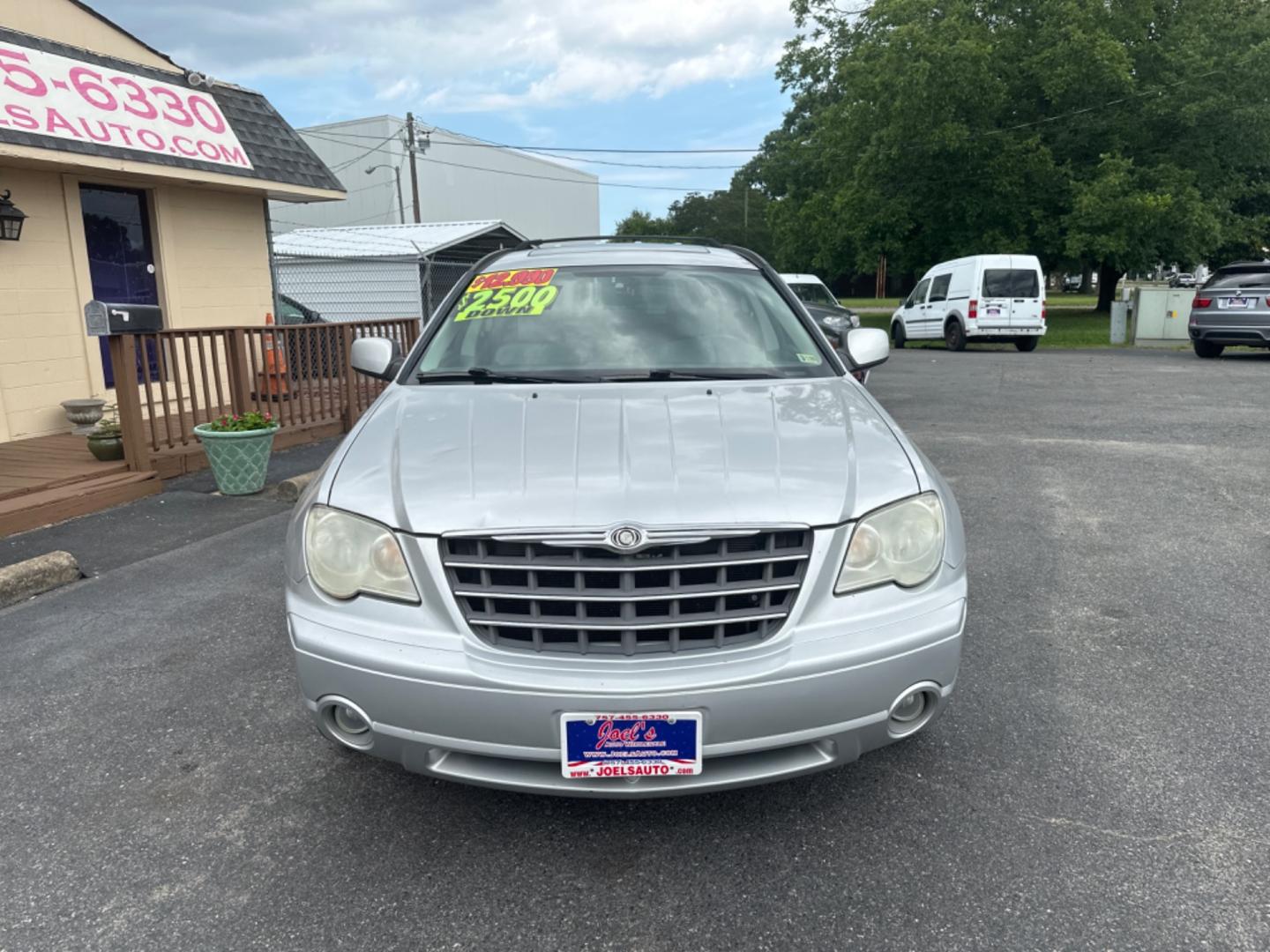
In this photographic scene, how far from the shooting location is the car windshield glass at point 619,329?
3.31 metres

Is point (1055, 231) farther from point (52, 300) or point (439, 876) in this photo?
point (439, 876)

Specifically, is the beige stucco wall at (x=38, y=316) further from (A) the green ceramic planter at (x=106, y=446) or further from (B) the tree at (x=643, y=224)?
(B) the tree at (x=643, y=224)

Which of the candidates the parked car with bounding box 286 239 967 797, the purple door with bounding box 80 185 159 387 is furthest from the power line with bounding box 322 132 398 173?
the parked car with bounding box 286 239 967 797

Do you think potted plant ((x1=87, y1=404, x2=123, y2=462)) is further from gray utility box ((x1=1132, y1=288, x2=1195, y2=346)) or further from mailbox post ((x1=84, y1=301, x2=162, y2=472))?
gray utility box ((x1=1132, y1=288, x2=1195, y2=346))

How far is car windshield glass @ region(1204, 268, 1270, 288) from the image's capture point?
45.7 ft

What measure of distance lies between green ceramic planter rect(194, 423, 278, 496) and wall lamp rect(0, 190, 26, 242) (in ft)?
9.09

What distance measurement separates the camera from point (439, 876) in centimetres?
232

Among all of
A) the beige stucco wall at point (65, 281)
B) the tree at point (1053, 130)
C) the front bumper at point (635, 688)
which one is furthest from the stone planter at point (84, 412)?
the tree at point (1053, 130)

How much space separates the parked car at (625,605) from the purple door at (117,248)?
23.1 ft

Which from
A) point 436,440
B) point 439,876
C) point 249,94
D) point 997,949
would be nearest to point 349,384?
point 249,94

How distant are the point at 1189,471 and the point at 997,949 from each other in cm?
608

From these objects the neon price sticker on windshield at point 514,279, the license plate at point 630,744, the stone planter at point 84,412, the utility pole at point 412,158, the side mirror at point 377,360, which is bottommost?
the license plate at point 630,744

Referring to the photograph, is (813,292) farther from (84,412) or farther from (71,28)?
(84,412)

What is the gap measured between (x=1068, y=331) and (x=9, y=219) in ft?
74.5
